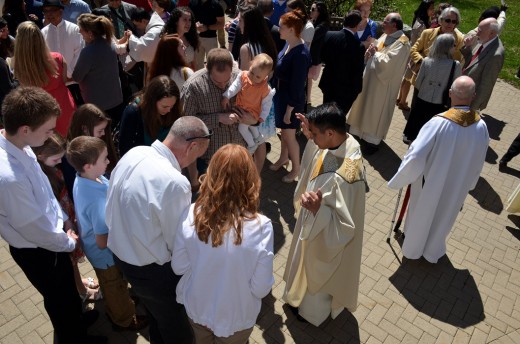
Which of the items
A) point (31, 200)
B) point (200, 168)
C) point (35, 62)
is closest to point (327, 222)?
point (200, 168)

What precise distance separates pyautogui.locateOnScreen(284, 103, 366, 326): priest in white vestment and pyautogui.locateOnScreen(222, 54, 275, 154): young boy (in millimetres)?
754

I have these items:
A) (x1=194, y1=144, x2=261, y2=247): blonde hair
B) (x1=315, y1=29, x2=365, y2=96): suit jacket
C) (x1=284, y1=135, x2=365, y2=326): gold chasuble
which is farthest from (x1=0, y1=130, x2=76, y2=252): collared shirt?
(x1=315, y1=29, x2=365, y2=96): suit jacket

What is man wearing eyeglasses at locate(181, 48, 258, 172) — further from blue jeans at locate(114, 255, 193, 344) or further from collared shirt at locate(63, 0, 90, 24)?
collared shirt at locate(63, 0, 90, 24)

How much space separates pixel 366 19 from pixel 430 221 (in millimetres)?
3625

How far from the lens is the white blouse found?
2273 millimetres

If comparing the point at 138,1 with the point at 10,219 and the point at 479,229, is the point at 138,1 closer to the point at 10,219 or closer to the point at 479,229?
the point at 10,219

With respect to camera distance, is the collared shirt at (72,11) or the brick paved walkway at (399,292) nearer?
the brick paved walkway at (399,292)

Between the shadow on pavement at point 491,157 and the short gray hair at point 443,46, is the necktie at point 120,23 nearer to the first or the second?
the short gray hair at point 443,46

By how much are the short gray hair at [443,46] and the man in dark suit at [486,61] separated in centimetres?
110

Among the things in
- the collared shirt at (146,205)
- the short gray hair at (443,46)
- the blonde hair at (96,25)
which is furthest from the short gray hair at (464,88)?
the blonde hair at (96,25)

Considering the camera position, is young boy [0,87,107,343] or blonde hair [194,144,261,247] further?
young boy [0,87,107,343]

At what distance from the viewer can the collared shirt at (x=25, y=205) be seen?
2.46 metres

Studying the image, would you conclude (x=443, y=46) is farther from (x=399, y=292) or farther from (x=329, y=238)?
(x=329, y=238)

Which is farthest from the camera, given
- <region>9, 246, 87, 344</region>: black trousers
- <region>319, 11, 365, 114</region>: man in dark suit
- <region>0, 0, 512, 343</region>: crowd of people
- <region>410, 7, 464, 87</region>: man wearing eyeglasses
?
<region>410, 7, 464, 87</region>: man wearing eyeglasses
